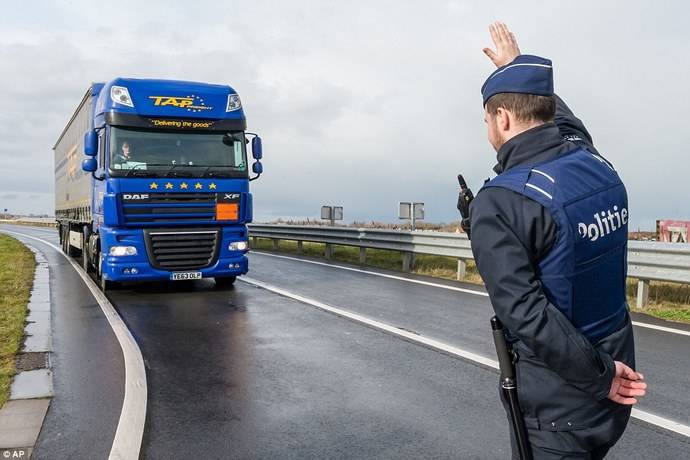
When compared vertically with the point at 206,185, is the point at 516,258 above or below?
below

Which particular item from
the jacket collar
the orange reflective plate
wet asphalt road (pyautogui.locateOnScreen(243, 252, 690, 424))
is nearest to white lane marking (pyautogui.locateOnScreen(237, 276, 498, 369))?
wet asphalt road (pyautogui.locateOnScreen(243, 252, 690, 424))

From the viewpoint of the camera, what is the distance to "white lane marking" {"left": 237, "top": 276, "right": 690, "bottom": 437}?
4.44 metres

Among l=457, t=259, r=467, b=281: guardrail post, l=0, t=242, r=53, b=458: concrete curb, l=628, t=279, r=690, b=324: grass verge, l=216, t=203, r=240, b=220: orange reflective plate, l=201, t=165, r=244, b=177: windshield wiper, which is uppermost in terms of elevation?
l=201, t=165, r=244, b=177: windshield wiper

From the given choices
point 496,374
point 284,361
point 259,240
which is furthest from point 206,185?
point 259,240

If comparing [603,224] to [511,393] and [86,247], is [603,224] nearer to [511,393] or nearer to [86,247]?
[511,393]

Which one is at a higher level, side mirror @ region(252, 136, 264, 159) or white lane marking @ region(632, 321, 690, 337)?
side mirror @ region(252, 136, 264, 159)

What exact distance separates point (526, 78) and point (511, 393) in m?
1.07

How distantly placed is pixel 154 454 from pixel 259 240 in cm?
2340

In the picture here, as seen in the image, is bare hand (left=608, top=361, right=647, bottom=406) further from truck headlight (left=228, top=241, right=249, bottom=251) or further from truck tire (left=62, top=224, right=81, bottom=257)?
truck tire (left=62, top=224, right=81, bottom=257)

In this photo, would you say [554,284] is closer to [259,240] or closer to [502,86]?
[502,86]

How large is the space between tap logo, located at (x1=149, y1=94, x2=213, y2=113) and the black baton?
9.71m

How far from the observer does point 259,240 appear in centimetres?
2714

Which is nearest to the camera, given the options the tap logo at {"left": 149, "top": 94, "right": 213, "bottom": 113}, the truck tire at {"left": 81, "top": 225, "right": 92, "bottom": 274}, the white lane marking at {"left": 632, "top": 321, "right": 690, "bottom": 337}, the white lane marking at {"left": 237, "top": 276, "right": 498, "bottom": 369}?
the white lane marking at {"left": 237, "top": 276, "right": 498, "bottom": 369}

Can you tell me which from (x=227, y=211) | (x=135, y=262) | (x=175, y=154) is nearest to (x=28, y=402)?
(x=135, y=262)
